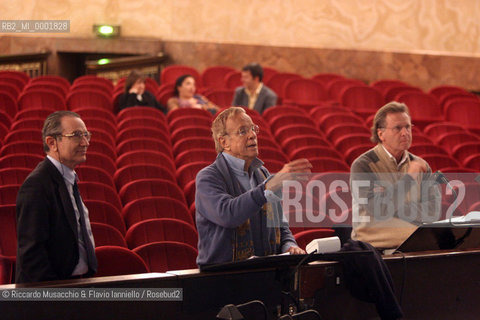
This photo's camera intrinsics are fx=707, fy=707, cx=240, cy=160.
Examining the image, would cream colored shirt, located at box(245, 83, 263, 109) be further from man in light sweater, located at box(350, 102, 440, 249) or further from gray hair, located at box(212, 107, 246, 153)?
gray hair, located at box(212, 107, 246, 153)

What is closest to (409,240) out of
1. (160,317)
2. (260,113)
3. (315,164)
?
(160,317)

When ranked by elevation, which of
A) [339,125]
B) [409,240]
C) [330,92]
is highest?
[330,92]

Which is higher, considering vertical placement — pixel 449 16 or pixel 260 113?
pixel 449 16

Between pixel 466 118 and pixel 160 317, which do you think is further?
pixel 466 118

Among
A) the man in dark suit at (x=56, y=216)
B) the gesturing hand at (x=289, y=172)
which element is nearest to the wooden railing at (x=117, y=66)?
the man in dark suit at (x=56, y=216)

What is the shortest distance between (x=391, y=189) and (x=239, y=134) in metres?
0.49

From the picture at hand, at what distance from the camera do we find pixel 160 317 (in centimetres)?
129

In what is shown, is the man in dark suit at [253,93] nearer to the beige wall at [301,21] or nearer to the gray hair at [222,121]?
the beige wall at [301,21]

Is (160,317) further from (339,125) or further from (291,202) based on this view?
(339,125)

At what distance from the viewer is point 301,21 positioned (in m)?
5.86

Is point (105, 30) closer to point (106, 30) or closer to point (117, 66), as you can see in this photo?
Result: point (106, 30)

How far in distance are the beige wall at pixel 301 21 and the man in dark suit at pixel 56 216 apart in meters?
4.35

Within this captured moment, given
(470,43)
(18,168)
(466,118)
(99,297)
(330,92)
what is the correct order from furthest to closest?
(470,43), (330,92), (466,118), (18,168), (99,297)

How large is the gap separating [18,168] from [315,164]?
1.22m
